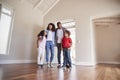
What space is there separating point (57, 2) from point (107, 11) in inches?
84.6

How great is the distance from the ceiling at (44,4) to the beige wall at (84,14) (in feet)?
2.04

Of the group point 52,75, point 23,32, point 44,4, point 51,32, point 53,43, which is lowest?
point 52,75

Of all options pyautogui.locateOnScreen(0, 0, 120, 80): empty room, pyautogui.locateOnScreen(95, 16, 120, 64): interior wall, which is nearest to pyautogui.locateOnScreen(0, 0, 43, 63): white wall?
pyautogui.locateOnScreen(0, 0, 120, 80): empty room

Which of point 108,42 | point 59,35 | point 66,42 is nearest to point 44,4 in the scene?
point 59,35

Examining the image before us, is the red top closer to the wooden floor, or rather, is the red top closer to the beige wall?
the wooden floor

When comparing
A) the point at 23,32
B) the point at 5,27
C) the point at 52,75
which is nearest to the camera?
the point at 52,75

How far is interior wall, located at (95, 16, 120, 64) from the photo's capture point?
22.1ft

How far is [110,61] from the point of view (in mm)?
6770

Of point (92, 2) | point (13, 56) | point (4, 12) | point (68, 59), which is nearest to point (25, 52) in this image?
point (13, 56)

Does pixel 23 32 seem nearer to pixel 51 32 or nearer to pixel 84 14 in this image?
pixel 51 32

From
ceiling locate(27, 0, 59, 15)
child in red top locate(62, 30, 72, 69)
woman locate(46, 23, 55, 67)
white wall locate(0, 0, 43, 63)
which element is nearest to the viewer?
child in red top locate(62, 30, 72, 69)

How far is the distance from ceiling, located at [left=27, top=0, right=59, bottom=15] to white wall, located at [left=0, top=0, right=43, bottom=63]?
171 millimetres

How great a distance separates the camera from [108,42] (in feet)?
22.9

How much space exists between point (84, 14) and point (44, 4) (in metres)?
1.74
